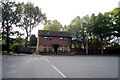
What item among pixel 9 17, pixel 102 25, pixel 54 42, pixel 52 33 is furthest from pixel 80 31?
pixel 9 17

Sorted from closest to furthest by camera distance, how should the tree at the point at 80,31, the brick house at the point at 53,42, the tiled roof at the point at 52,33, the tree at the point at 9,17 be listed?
the tree at the point at 9,17 → the tree at the point at 80,31 → the brick house at the point at 53,42 → the tiled roof at the point at 52,33

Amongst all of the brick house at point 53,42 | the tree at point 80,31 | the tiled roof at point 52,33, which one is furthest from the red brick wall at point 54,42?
the tree at point 80,31

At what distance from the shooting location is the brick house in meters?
36.2

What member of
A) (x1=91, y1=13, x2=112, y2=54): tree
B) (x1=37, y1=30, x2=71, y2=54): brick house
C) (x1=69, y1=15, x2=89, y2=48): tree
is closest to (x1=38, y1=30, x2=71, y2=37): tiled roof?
(x1=37, y1=30, x2=71, y2=54): brick house

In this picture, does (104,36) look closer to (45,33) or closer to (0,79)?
(45,33)

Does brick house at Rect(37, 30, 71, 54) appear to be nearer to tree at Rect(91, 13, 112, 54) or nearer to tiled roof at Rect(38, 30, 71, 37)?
tiled roof at Rect(38, 30, 71, 37)

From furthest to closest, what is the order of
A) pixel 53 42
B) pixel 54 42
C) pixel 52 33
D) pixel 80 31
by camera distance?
1. pixel 52 33
2. pixel 54 42
3. pixel 53 42
4. pixel 80 31

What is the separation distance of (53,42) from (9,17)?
14710mm

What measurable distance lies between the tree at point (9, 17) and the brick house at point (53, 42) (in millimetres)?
7796

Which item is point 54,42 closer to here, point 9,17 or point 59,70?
point 9,17

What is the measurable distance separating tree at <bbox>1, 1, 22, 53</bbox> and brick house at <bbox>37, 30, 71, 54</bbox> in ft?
25.6

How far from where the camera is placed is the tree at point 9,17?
27.4 m

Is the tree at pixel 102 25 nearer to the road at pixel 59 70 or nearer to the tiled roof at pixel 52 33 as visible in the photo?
the tiled roof at pixel 52 33

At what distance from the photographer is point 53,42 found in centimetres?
3722
